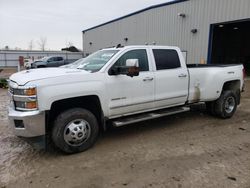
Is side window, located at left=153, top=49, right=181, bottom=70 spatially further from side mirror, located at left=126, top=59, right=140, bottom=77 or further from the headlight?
the headlight

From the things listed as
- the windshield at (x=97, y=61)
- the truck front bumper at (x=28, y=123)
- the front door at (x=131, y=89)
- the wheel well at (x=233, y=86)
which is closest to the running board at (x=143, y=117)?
the front door at (x=131, y=89)

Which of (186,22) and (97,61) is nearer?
(97,61)

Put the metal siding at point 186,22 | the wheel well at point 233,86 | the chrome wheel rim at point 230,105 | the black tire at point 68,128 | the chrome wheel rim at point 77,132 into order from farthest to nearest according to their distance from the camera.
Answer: the metal siding at point 186,22 < the wheel well at point 233,86 < the chrome wheel rim at point 230,105 < the chrome wheel rim at point 77,132 < the black tire at point 68,128

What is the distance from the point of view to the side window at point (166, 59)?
505 centimetres

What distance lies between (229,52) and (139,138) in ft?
80.8

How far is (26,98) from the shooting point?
3529 millimetres

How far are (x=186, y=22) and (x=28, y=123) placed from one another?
15364mm

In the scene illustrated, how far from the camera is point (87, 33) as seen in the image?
36125mm

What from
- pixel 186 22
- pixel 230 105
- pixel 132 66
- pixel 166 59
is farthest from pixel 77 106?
pixel 186 22

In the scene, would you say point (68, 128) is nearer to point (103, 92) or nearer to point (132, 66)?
point (103, 92)

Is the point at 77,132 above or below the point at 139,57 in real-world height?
below

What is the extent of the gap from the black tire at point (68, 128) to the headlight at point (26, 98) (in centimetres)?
51

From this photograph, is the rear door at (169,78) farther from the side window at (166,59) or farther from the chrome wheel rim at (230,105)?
the chrome wheel rim at (230,105)

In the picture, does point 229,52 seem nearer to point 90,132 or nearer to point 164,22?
point 164,22
